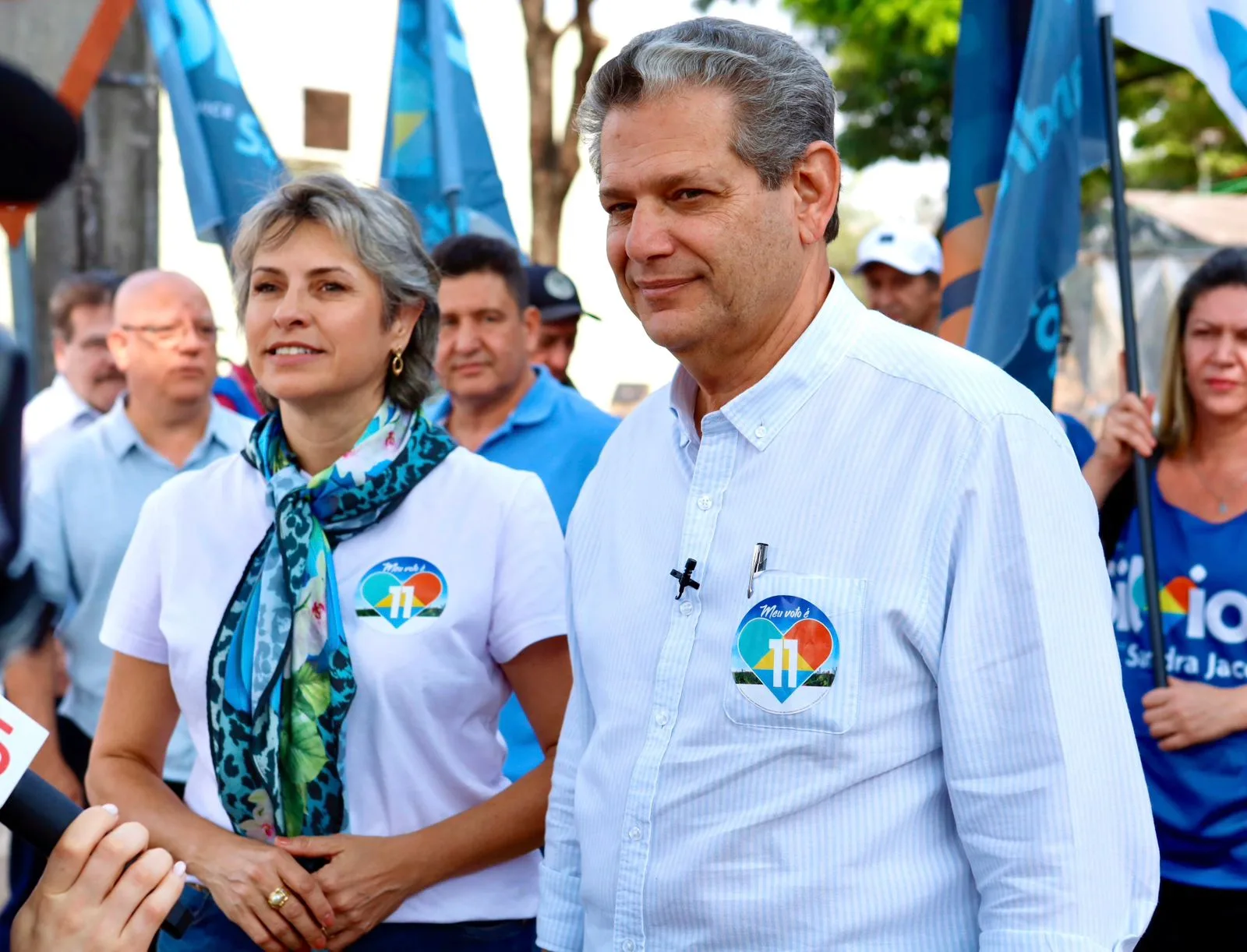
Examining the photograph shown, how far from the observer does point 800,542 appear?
183 cm

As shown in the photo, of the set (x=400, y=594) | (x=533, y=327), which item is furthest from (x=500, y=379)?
(x=400, y=594)

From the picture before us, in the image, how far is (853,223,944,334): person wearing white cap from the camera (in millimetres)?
5516

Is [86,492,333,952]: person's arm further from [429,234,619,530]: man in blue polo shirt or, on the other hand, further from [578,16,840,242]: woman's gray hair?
[429,234,619,530]: man in blue polo shirt

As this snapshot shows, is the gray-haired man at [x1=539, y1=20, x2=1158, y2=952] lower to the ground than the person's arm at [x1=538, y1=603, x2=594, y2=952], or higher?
higher

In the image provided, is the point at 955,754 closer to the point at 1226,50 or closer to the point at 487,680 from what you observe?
the point at 487,680

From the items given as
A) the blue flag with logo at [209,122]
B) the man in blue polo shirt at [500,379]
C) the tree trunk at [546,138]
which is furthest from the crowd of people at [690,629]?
the tree trunk at [546,138]

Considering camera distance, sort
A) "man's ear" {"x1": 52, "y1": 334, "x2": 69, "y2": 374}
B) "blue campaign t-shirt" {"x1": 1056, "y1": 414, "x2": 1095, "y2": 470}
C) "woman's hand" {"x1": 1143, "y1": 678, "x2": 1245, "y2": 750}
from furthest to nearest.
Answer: "man's ear" {"x1": 52, "y1": 334, "x2": 69, "y2": 374} < "blue campaign t-shirt" {"x1": 1056, "y1": 414, "x2": 1095, "y2": 470} < "woman's hand" {"x1": 1143, "y1": 678, "x2": 1245, "y2": 750}

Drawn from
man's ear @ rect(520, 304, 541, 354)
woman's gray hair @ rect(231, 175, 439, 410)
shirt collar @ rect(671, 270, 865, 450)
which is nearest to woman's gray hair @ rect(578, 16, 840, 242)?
shirt collar @ rect(671, 270, 865, 450)

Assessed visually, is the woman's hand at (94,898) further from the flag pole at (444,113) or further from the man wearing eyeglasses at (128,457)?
the flag pole at (444,113)

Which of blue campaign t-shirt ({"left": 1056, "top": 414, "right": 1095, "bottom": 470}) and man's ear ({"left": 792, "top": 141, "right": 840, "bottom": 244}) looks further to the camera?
blue campaign t-shirt ({"left": 1056, "top": 414, "right": 1095, "bottom": 470})

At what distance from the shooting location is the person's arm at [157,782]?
240 cm

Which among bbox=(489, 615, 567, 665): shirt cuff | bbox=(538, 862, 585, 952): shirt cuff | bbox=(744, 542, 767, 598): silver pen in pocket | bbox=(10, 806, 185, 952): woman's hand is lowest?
bbox=(538, 862, 585, 952): shirt cuff

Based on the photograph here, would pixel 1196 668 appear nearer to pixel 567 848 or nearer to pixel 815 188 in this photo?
pixel 567 848

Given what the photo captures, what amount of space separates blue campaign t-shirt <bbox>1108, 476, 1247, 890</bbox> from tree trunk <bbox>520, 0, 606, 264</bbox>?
7125 millimetres
